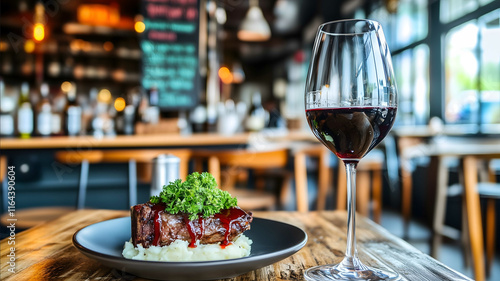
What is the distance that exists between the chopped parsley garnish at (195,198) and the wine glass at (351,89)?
0.14 meters

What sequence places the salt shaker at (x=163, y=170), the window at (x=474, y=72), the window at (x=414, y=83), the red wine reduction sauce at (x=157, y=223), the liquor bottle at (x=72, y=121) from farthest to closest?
the window at (x=414, y=83)
the window at (x=474, y=72)
the liquor bottle at (x=72, y=121)
the salt shaker at (x=163, y=170)
the red wine reduction sauce at (x=157, y=223)

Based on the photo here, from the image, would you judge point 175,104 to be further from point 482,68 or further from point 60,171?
point 482,68

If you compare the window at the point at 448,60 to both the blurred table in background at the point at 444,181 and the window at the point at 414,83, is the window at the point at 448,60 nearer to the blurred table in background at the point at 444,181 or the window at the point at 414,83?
the window at the point at 414,83

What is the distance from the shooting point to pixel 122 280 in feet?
1.66

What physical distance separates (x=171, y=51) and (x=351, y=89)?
364 centimetres

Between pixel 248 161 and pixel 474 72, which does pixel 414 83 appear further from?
pixel 248 161

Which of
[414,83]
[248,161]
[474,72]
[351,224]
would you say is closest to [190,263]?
[351,224]

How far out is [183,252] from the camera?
1.73ft

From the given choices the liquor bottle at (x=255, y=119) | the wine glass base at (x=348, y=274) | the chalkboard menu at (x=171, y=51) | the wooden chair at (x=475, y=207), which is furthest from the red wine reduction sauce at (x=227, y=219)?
the chalkboard menu at (x=171, y=51)

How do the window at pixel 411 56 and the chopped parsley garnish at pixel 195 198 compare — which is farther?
the window at pixel 411 56

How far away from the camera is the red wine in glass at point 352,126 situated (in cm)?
57

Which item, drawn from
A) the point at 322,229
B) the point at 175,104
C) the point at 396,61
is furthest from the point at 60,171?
the point at 396,61

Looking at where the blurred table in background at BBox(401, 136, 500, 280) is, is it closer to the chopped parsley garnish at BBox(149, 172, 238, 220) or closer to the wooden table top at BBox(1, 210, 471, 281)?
the wooden table top at BBox(1, 210, 471, 281)

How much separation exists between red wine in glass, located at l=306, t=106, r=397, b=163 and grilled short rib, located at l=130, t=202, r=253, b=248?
0.17 meters
